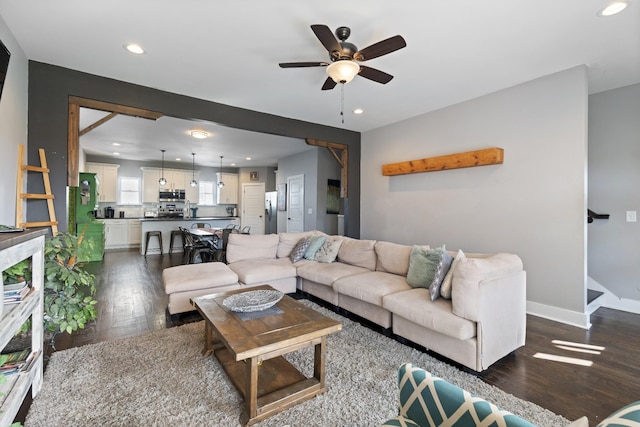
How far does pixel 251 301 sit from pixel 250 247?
197 centimetres

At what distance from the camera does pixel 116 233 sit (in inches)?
317

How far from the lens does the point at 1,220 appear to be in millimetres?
2461

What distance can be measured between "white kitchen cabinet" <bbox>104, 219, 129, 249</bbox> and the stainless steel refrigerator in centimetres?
400

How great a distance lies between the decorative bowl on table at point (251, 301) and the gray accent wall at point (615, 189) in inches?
167

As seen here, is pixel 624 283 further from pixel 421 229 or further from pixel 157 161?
pixel 157 161

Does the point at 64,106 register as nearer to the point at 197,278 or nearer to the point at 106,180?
the point at 197,278

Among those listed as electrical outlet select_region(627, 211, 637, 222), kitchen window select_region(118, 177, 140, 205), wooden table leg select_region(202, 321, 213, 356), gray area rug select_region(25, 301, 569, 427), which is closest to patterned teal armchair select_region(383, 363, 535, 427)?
gray area rug select_region(25, 301, 569, 427)

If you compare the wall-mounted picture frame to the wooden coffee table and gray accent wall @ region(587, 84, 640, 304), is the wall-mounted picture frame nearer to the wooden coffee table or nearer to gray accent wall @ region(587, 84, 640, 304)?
the wooden coffee table

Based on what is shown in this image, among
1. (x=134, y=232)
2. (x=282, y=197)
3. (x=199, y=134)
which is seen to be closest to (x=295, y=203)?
(x=282, y=197)

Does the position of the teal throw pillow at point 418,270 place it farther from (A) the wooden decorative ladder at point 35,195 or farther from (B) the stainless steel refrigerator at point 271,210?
(B) the stainless steel refrigerator at point 271,210

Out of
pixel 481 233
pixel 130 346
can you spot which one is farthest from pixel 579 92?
pixel 130 346

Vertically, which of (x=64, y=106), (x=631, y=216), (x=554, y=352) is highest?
(x=64, y=106)

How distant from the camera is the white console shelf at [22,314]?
4.43 ft

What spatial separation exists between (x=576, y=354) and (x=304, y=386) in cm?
236
